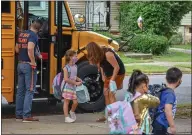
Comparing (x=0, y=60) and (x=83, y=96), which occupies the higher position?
(x=0, y=60)

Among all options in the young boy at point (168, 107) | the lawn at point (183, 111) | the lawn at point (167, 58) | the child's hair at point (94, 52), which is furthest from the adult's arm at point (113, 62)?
the lawn at point (167, 58)

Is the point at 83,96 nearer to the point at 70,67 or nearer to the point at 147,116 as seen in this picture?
the point at 70,67

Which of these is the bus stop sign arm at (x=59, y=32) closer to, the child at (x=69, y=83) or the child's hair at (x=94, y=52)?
the child at (x=69, y=83)

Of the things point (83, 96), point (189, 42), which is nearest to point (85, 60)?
point (83, 96)

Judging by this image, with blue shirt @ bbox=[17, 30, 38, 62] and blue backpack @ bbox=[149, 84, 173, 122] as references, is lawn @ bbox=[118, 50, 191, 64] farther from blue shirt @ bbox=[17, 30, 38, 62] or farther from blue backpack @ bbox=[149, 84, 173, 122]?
blue backpack @ bbox=[149, 84, 173, 122]

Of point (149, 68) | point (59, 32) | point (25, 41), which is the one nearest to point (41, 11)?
point (59, 32)

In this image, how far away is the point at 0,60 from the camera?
29.0 feet

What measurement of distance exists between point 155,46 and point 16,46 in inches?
739

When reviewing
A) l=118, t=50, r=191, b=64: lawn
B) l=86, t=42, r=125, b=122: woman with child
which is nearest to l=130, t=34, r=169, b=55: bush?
l=118, t=50, r=191, b=64: lawn

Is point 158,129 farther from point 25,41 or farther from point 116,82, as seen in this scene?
point 25,41

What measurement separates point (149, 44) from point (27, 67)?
1883 cm

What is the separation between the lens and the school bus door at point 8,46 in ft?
31.2

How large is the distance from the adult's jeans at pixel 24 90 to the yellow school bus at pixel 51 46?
0.36m

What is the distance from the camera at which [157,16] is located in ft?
94.9
